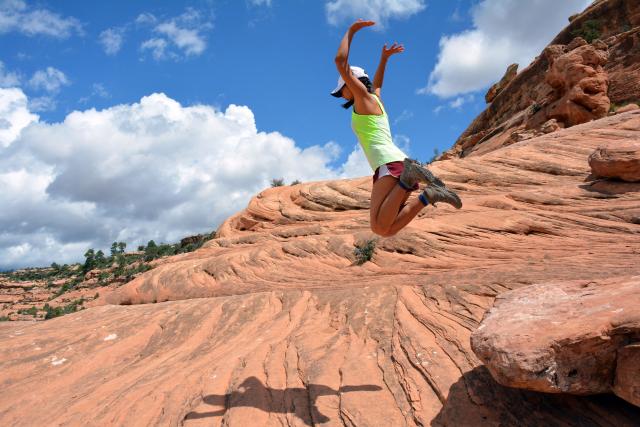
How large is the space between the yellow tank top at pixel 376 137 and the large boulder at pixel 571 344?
89.3 inches

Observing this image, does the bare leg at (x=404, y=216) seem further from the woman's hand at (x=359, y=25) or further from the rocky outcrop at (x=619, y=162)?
the rocky outcrop at (x=619, y=162)

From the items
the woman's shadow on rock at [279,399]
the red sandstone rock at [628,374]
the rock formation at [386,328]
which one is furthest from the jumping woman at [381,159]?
the red sandstone rock at [628,374]

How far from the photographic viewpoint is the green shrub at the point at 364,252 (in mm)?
11445

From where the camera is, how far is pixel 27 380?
7.20 m

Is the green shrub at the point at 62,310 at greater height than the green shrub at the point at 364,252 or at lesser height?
lesser

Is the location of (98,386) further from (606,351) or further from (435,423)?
(606,351)

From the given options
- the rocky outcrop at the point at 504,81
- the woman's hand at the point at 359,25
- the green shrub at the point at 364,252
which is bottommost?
the green shrub at the point at 364,252

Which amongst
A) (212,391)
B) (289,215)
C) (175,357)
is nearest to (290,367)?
(212,391)

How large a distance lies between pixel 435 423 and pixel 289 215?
1570 centimetres

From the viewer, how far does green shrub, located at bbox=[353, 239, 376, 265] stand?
11.4m

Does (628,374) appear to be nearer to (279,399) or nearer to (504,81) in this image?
(279,399)

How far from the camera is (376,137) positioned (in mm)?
5246

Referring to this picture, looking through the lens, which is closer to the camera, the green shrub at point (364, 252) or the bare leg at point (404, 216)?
the bare leg at point (404, 216)

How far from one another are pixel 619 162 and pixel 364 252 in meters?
7.33
